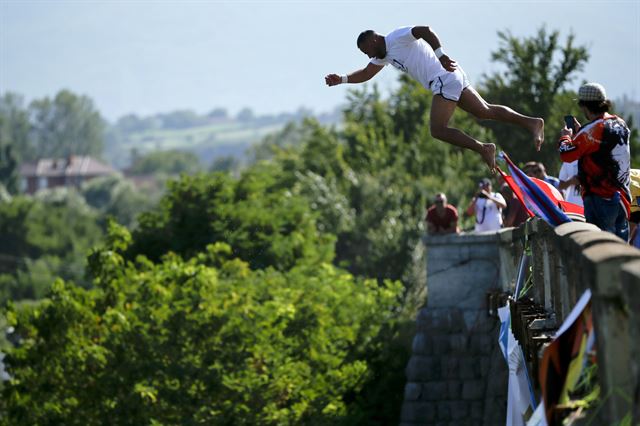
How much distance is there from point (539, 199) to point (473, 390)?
9668mm

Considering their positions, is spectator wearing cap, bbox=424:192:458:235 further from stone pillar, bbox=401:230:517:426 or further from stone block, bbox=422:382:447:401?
stone block, bbox=422:382:447:401

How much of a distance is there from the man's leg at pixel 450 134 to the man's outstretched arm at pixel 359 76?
2.10 feet

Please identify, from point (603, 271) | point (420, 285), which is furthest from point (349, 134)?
point (603, 271)

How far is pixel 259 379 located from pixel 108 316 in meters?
3.42

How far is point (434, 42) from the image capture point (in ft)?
33.4

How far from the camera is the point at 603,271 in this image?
5586 mm

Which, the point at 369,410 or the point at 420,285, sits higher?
the point at 420,285

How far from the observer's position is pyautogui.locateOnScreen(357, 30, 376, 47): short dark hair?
34.2 ft

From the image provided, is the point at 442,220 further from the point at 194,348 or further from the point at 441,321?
the point at 194,348

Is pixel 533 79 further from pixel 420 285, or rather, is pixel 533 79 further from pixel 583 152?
pixel 583 152

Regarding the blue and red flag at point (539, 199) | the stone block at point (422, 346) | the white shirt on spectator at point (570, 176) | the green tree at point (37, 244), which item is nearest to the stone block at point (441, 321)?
the stone block at point (422, 346)

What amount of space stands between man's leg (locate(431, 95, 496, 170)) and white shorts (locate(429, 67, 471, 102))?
4cm

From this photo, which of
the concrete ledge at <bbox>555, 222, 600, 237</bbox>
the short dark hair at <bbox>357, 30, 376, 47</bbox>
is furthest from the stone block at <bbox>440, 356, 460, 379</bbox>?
the concrete ledge at <bbox>555, 222, 600, 237</bbox>

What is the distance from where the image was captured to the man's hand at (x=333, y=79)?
1120cm
